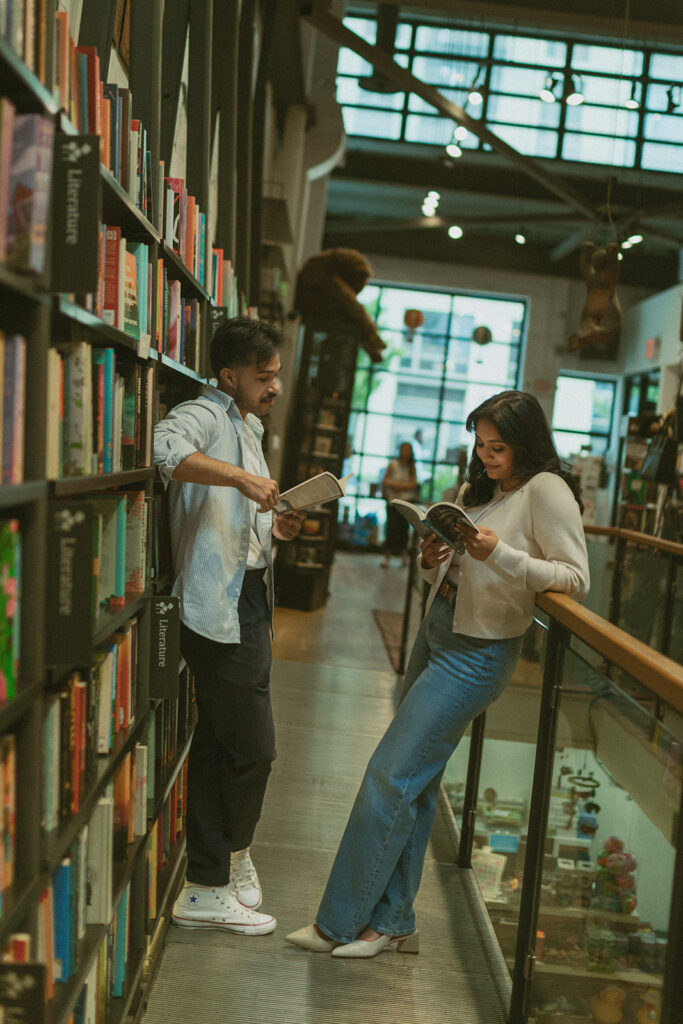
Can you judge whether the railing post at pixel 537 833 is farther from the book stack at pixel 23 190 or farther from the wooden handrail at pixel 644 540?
the wooden handrail at pixel 644 540

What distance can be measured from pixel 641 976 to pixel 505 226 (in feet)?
45.8

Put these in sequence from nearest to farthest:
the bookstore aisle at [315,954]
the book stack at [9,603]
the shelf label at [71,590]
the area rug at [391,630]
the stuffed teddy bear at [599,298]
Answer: the book stack at [9,603], the shelf label at [71,590], the bookstore aisle at [315,954], the area rug at [391,630], the stuffed teddy bear at [599,298]

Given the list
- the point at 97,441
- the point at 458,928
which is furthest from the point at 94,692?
the point at 458,928

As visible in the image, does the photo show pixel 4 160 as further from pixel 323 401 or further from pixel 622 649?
pixel 323 401

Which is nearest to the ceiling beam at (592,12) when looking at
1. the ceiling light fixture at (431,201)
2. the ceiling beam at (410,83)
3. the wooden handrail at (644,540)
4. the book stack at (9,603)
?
the ceiling beam at (410,83)

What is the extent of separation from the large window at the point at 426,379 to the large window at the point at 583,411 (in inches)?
34.8

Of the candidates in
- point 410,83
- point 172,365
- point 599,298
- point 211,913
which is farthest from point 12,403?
point 410,83

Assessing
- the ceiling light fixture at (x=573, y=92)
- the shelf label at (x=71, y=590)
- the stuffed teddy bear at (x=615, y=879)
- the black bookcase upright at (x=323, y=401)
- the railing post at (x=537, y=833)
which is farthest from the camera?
the black bookcase upright at (x=323, y=401)

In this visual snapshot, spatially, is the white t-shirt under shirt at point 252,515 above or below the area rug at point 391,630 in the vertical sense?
above

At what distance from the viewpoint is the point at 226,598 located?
2334 millimetres

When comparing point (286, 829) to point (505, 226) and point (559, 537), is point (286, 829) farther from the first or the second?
point (505, 226)

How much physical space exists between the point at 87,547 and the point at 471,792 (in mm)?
2316

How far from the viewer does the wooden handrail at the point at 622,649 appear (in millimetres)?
1409

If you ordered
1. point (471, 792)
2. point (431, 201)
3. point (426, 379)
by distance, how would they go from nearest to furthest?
point (471, 792)
point (431, 201)
point (426, 379)
